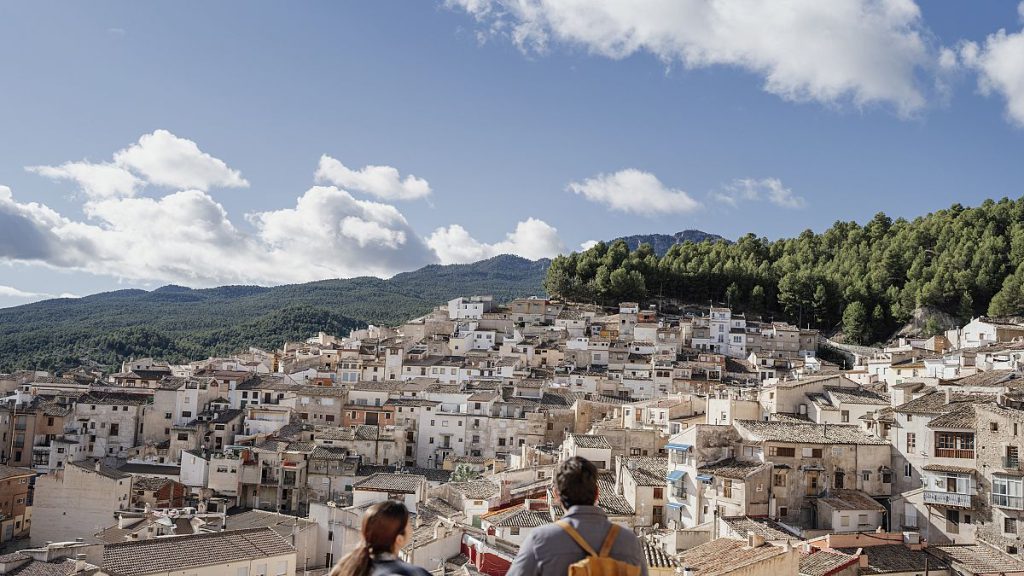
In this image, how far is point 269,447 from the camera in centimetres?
4138

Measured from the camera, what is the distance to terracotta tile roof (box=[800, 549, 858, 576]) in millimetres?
20495

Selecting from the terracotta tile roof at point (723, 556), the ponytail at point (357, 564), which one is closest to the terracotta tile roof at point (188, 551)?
the terracotta tile roof at point (723, 556)

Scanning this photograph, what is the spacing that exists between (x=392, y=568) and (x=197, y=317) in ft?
426

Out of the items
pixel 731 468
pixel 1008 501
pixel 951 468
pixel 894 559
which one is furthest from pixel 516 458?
pixel 1008 501

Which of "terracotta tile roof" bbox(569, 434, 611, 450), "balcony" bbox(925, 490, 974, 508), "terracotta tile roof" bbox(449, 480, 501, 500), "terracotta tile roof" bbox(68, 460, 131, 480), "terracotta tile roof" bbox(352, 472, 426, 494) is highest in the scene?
"terracotta tile roof" bbox(569, 434, 611, 450)

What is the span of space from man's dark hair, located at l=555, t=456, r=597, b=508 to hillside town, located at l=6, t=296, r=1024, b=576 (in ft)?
21.7

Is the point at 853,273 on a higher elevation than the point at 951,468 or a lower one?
higher

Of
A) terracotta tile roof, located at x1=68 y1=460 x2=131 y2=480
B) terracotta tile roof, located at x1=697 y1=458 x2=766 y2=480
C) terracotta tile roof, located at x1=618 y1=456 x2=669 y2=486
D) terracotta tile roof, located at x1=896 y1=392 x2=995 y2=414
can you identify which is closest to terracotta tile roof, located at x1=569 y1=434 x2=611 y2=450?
terracotta tile roof, located at x1=618 y1=456 x2=669 y2=486

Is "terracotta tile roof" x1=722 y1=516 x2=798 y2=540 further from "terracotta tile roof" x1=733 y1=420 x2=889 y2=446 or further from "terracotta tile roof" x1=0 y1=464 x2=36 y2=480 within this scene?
"terracotta tile roof" x1=0 y1=464 x2=36 y2=480

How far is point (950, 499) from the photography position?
25969 mm

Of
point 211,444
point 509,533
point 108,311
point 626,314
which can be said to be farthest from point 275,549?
point 108,311

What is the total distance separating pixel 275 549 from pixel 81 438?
92.9 feet

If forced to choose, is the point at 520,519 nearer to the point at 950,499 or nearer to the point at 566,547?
the point at 950,499

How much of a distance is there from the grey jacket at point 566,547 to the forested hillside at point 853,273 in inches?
3037
